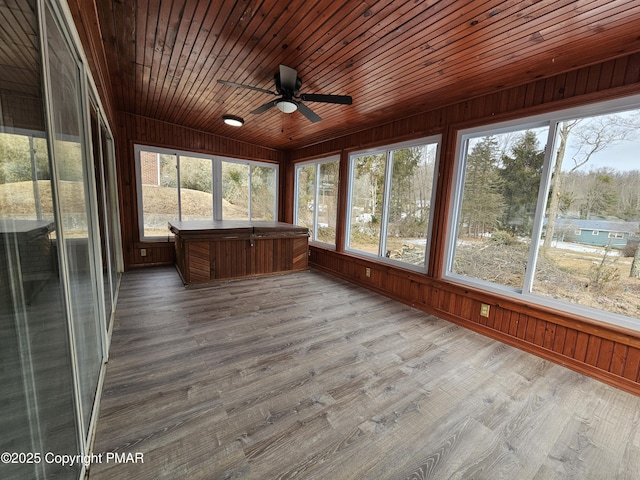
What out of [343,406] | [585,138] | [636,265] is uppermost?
[585,138]

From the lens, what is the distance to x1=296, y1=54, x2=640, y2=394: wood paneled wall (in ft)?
6.89

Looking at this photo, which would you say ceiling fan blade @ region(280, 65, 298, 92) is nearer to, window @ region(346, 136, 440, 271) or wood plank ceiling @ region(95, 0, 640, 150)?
wood plank ceiling @ region(95, 0, 640, 150)

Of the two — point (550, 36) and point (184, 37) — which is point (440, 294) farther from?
point (184, 37)

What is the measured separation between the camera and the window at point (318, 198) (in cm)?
511

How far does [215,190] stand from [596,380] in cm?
606

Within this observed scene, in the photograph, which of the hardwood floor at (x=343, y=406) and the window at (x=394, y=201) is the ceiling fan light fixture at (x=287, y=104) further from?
the hardwood floor at (x=343, y=406)

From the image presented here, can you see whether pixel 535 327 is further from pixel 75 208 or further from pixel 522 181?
pixel 75 208

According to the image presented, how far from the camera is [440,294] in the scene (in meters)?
3.30

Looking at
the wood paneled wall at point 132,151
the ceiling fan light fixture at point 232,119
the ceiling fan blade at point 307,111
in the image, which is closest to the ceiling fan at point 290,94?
the ceiling fan blade at point 307,111

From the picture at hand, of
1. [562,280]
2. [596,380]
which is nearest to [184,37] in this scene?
[562,280]

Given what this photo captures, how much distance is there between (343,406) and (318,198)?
4284 mm

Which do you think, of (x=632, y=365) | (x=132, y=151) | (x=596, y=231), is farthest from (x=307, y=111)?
(x=632, y=365)

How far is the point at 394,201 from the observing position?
400 centimetres

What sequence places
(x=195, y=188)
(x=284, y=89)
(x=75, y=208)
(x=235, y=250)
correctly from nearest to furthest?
(x=75, y=208) → (x=284, y=89) → (x=235, y=250) → (x=195, y=188)
